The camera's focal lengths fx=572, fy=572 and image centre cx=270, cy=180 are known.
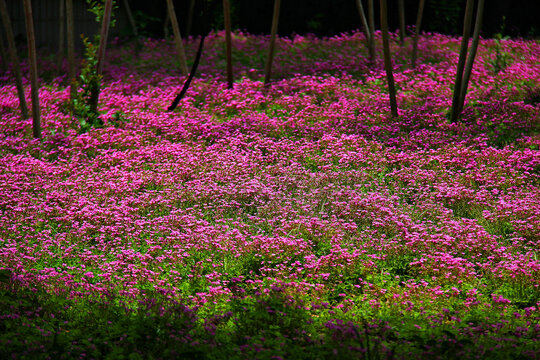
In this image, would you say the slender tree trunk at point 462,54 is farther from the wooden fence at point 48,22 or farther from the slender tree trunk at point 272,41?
the wooden fence at point 48,22

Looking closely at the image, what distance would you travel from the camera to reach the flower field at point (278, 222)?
4.75 m

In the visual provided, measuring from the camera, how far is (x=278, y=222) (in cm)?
741

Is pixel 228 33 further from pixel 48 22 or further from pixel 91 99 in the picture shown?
pixel 48 22

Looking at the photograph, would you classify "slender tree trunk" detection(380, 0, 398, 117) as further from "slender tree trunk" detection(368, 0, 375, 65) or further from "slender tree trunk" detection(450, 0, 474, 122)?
"slender tree trunk" detection(368, 0, 375, 65)

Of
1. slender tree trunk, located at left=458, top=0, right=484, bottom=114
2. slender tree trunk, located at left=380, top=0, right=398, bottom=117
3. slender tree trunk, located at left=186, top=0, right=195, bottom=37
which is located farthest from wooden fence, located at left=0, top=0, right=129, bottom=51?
slender tree trunk, located at left=458, top=0, right=484, bottom=114

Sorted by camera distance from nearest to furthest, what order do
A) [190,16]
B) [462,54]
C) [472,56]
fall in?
[462,54]
[472,56]
[190,16]

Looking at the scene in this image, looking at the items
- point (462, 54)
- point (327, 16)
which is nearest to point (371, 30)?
point (462, 54)

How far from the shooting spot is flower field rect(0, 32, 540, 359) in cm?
475

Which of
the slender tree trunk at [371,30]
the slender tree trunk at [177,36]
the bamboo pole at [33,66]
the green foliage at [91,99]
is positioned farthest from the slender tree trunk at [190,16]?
the bamboo pole at [33,66]

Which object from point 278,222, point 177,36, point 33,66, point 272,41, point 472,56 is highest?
point 177,36

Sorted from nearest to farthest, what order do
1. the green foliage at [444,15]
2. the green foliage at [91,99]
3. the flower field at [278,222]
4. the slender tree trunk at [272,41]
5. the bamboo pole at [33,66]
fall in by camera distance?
the flower field at [278,222], the bamboo pole at [33,66], the green foliage at [91,99], the slender tree trunk at [272,41], the green foliage at [444,15]

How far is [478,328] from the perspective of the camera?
15.4 ft

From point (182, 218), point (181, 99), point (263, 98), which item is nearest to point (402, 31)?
point (263, 98)

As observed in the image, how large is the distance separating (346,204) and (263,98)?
5314mm
